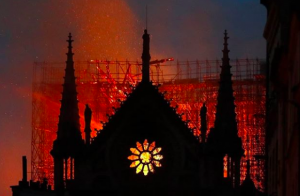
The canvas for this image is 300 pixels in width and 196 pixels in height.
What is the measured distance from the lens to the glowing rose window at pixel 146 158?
2857 inches

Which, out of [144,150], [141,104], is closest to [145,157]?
[144,150]

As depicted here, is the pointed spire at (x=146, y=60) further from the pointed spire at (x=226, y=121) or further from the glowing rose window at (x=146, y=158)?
the pointed spire at (x=226, y=121)

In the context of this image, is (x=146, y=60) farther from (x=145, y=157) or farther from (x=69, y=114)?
(x=145, y=157)

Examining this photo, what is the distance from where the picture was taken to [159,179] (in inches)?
2844

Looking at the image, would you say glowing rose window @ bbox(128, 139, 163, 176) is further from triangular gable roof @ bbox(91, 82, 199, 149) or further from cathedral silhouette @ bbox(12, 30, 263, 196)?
triangular gable roof @ bbox(91, 82, 199, 149)

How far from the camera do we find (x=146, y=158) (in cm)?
7269

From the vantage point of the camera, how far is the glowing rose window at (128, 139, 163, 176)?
72562mm

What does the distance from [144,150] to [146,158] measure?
0.40m

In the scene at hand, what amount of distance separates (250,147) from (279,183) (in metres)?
52.0

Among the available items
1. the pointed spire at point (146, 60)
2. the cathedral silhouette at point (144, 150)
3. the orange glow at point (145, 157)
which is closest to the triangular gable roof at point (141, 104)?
the cathedral silhouette at point (144, 150)

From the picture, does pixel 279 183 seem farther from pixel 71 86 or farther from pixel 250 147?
pixel 250 147

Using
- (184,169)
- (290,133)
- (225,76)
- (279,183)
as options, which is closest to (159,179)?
(184,169)

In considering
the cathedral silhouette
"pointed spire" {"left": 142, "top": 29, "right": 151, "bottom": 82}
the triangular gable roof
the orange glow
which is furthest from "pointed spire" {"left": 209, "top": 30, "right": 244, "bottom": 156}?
the orange glow

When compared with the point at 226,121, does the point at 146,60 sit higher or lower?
higher
